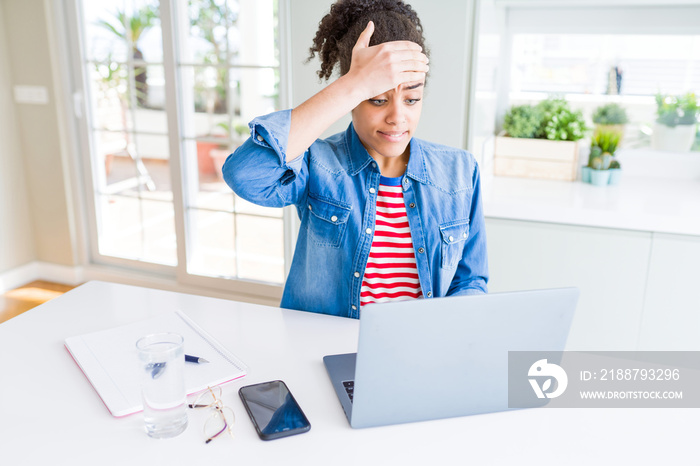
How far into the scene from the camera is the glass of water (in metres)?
0.88

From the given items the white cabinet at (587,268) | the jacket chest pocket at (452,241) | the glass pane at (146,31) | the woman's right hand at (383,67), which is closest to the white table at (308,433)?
the jacket chest pocket at (452,241)

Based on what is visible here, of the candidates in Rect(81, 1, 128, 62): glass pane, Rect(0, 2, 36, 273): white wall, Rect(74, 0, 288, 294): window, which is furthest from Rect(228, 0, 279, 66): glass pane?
Rect(0, 2, 36, 273): white wall

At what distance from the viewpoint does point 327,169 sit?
1.38 m

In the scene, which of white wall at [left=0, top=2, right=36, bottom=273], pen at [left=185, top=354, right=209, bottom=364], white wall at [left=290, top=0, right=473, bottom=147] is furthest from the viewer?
white wall at [left=0, top=2, right=36, bottom=273]

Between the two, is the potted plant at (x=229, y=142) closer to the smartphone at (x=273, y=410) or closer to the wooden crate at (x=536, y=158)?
the wooden crate at (x=536, y=158)

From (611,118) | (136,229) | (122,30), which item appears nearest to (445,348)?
(611,118)

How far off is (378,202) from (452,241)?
195 millimetres

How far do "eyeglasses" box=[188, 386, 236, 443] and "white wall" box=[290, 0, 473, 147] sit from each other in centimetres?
152

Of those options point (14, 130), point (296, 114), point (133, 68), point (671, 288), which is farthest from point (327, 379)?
point (14, 130)

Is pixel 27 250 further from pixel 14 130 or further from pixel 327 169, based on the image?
pixel 327 169

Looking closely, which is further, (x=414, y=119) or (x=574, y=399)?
(x=414, y=119)

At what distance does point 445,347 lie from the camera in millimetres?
870

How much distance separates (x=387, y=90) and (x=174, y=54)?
6.80 feet

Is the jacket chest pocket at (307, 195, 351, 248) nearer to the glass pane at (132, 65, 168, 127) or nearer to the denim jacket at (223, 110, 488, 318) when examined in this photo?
the denim jacket at (223, 110, 488, 318)
